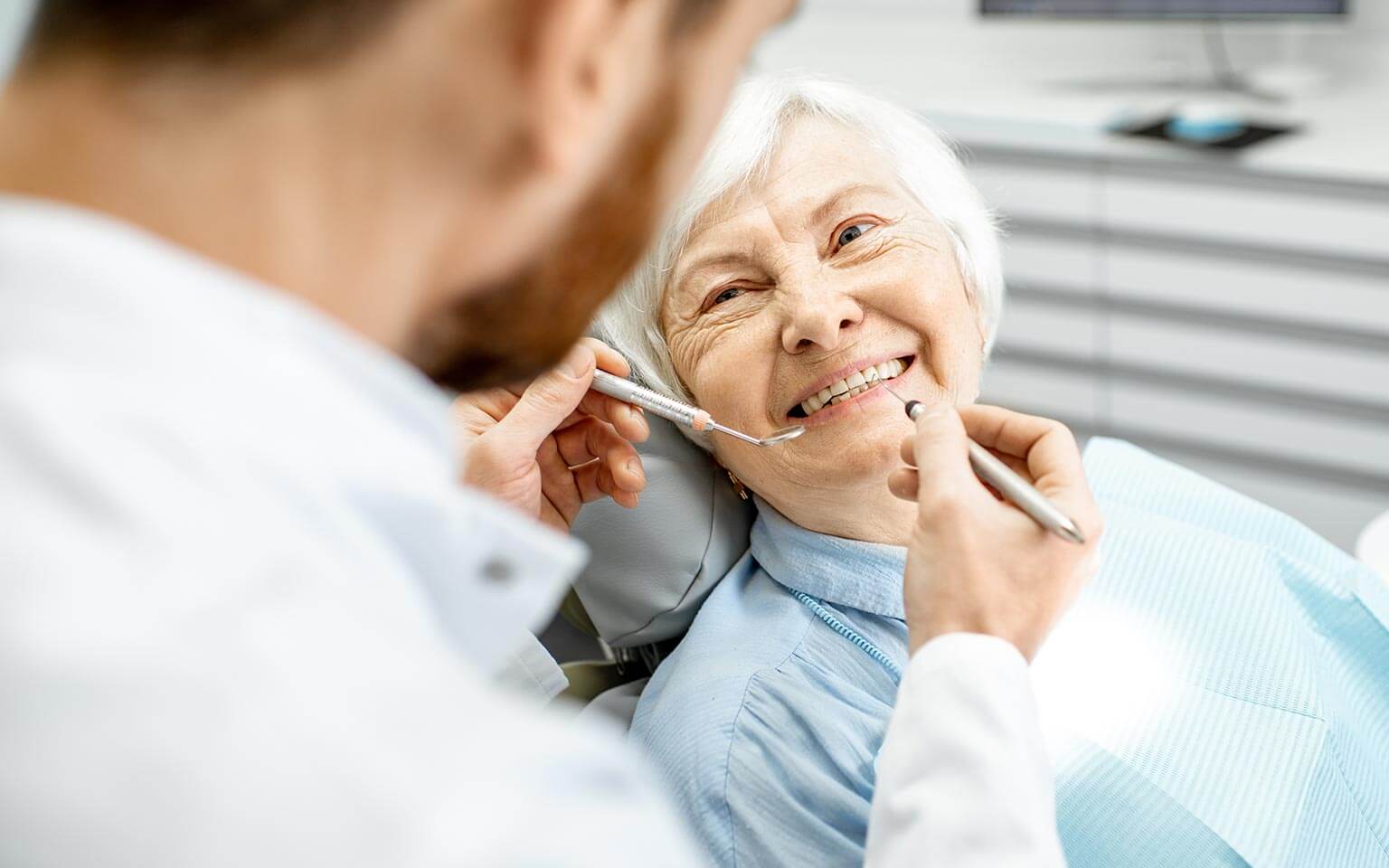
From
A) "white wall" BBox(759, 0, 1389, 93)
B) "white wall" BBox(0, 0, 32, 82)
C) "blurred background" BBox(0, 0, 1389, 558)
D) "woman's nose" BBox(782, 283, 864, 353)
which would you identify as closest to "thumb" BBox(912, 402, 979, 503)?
"woman's nose" BBox(782, 283, 864, 353)

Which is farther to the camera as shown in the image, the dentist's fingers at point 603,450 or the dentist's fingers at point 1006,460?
the dentist's fingers at point 603,450

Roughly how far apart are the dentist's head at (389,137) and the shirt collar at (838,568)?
735mm

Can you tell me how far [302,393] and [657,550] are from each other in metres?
0.91

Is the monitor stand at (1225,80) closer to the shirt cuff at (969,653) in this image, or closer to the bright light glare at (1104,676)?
the bright light glare at (1104,676)

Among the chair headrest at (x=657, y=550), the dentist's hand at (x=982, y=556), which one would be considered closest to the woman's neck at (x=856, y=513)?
the chair headrest at (x=657, y=550)

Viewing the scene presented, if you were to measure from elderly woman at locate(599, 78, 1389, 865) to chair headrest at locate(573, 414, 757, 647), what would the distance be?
4 centimetres

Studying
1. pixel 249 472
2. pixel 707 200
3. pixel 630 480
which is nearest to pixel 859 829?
pixel 630 480

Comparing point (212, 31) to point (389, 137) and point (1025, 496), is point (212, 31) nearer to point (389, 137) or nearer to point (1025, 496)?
point (389, 137)

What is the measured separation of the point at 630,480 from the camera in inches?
51.3

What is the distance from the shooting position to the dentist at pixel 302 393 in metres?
0.43

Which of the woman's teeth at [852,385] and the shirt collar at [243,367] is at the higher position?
the shirt collar at [243,367]

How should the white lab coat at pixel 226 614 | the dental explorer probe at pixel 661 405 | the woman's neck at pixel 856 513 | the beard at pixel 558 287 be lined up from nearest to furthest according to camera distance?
the white lab coat at pixel 226 614, the beard at pixel 558 287, the dental explorer probe at pixel 661 405, the woman's neck at pixel 856 513

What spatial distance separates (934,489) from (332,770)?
0.58 metres

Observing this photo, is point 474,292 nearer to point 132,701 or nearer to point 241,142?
point 241,142
